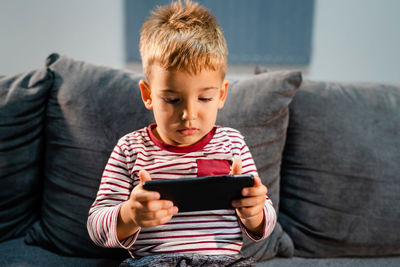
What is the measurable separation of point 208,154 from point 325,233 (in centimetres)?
53

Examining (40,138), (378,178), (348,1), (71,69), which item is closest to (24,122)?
(40,138)

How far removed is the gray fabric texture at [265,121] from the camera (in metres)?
1.05

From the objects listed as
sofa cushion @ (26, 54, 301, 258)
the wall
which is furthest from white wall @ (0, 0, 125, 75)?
sofa cushion @ (26, 54, 301, 258)

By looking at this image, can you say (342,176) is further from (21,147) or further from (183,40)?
(21,147)

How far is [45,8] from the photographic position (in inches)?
76.1

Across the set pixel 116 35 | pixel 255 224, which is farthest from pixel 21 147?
pixel 116 35

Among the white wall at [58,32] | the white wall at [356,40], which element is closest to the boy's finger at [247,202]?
the white wall at [58,32]

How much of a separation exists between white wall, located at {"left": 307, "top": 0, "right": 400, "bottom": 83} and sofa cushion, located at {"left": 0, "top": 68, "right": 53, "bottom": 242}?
1.84 m

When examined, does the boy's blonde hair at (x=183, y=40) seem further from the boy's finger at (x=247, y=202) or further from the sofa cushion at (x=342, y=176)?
the sofa cushion at (x=342, y=176)

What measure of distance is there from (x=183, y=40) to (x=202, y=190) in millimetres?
351

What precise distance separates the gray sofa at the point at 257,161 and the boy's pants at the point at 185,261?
0.90ft

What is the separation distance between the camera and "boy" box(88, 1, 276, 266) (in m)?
0.73

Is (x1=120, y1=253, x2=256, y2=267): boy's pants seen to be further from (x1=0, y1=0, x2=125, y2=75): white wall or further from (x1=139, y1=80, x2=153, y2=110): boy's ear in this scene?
(x1=0, y1=0, x2=125, y2=75): white wall

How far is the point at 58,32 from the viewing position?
6.47ft
